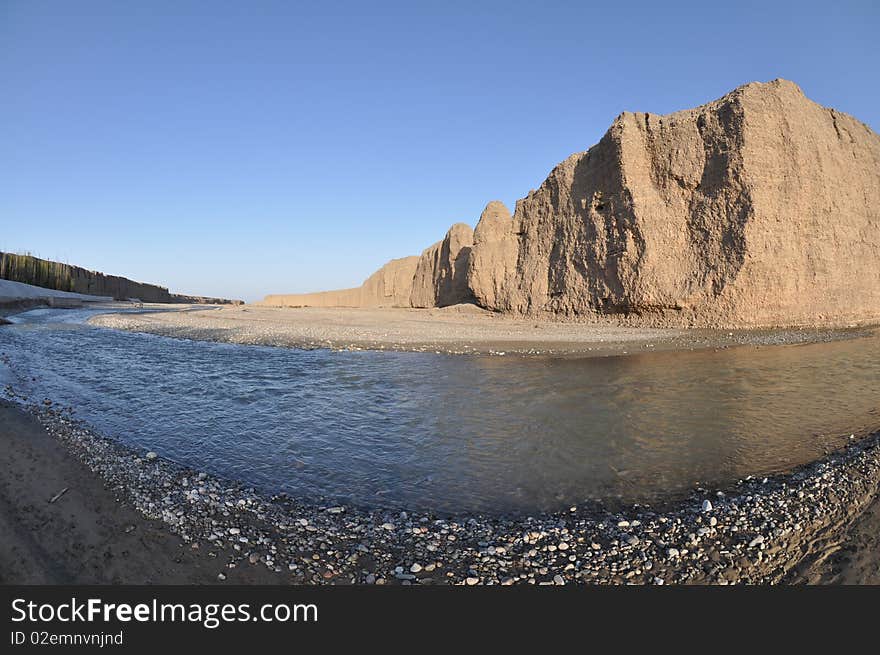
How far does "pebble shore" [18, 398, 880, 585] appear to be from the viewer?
10.7ft

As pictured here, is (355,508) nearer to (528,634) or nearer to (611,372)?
(528,634)

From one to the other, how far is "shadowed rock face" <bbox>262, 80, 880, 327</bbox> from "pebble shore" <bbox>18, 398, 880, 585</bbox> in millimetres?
20354

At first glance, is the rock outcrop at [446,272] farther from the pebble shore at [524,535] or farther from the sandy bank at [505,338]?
the pebble shore at [524,535]

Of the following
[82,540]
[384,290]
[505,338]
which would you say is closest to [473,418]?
[82,540]

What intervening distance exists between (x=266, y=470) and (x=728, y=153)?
25.8 meters

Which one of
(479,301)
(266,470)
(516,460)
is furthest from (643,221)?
(266,470)

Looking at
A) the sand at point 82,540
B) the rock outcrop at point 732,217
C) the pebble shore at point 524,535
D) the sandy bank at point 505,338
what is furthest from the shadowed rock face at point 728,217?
the sand at point 82,540

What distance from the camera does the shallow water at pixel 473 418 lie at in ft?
17.0

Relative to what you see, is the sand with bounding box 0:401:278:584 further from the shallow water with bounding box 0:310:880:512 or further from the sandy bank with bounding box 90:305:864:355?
the sandy bank with bounding box 90:305:864:355

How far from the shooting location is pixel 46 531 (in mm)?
3572

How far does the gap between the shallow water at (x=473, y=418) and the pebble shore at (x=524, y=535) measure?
42cm

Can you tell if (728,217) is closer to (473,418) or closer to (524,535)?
(473,418)

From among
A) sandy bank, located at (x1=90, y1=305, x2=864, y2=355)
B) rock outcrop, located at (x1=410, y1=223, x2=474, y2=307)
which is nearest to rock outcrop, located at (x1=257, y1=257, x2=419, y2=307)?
rock outcrop, located at (x1=410, y1=223, x2=474, y2=307)

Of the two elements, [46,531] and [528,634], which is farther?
[46,531]
